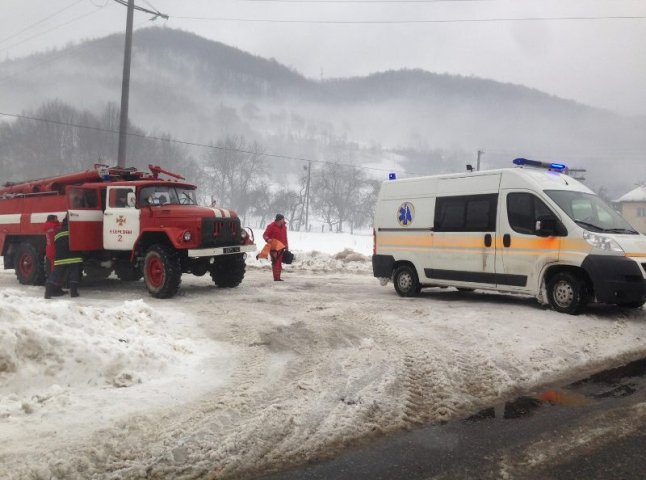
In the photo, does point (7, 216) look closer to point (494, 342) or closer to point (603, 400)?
point (494, 342)

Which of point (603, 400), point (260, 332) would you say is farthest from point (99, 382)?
point (603, 400)

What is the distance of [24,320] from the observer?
4.83m

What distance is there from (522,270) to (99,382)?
22.0 ft

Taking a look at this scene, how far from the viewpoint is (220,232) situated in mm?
10961

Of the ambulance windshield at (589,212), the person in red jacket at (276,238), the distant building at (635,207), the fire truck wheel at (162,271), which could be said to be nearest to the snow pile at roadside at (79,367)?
the fire truck wheel at (162,271)

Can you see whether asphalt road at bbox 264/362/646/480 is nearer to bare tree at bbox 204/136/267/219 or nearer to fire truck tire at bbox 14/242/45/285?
fire truck tire at bbox 14/242/45/285

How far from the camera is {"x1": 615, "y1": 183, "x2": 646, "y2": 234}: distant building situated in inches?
3376

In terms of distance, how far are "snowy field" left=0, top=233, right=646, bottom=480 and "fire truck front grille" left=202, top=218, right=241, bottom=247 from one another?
93.4 inches

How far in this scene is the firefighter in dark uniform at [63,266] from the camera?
10422 mm

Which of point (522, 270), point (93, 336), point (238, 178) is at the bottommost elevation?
point (93, 336)

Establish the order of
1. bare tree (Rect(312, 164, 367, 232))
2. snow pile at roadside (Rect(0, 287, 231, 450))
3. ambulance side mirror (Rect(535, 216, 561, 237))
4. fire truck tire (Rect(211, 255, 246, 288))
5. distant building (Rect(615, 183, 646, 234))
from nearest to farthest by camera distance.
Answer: snow pile at roadside (Rect(0, 287, 231, 450))
ambulance side mirror (Rect(535, 216, 561, 237))
fire truck tire (Rect(211, 255, 246, 288))
distant building (Rect(615, 183, 646, 234))
bare tree (Rect(312, 164, 367, 232))

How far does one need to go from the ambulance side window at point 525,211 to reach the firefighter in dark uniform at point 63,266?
8.50m

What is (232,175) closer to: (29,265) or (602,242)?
(29,265)

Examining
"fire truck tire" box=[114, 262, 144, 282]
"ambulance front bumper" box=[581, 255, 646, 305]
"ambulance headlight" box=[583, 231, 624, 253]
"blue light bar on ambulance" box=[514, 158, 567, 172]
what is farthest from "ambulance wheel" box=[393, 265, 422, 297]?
"fire truck tire" box=[114, 262, 144, 282]
